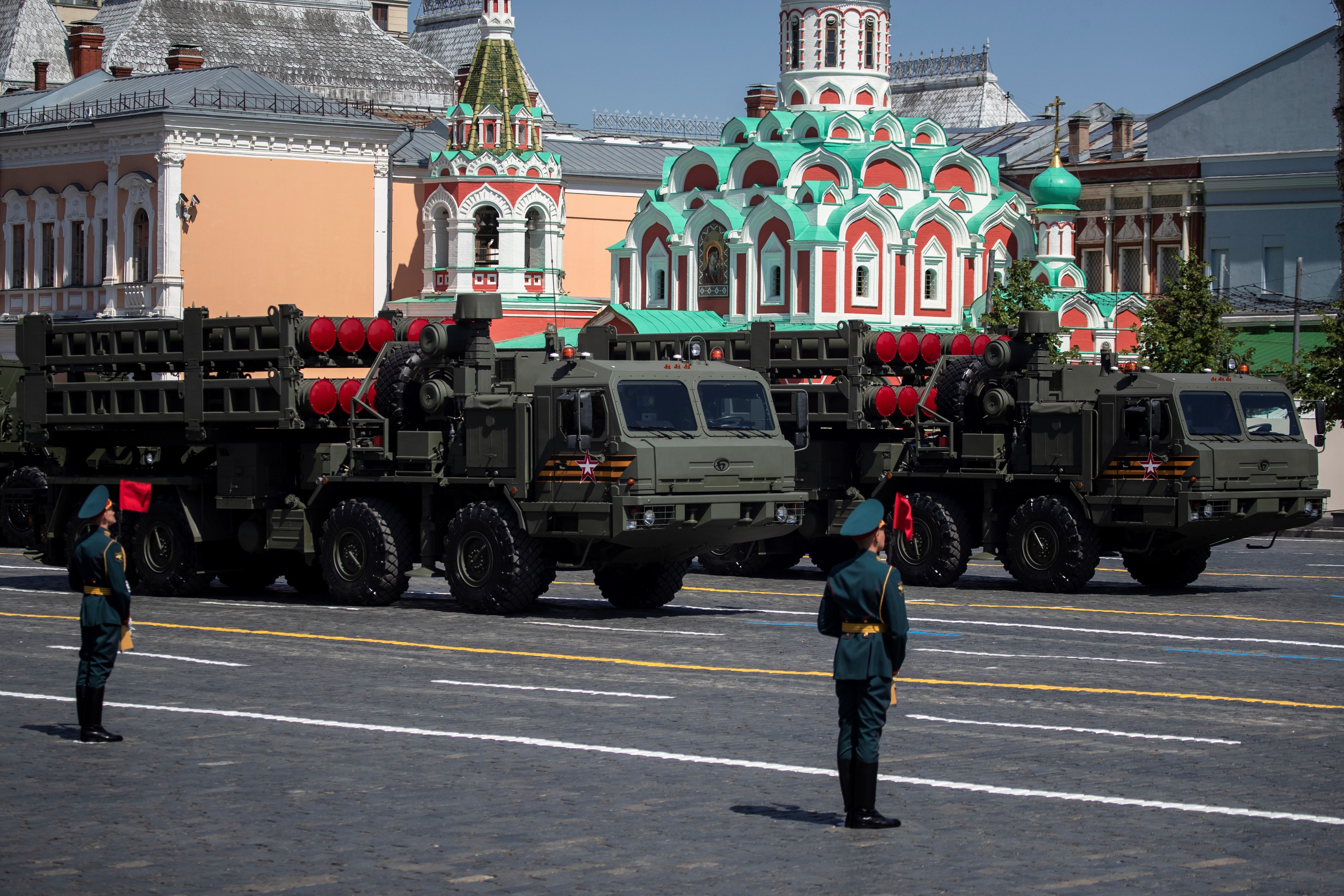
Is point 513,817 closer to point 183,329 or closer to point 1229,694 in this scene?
point 1229,694

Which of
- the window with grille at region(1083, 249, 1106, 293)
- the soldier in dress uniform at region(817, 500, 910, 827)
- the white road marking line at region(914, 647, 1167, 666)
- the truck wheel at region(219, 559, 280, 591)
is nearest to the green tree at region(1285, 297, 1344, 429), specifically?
the truck wheel at region(219, 559, 280, 591)

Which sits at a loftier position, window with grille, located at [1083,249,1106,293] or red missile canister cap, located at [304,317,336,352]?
window with grille, located at [1083,249,1106,293]

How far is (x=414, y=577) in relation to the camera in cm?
2642

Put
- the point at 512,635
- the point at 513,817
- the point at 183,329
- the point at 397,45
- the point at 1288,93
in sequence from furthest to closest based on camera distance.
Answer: the point at 397,45, the point at 1288,93, the point at 183,329, the point at 512,635, the point at 513,817

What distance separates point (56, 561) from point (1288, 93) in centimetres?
5291

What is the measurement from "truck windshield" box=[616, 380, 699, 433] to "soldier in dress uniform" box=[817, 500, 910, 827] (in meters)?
9.97

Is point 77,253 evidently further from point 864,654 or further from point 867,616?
point 864,654

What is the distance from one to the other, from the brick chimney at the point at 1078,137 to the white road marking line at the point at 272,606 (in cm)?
6035

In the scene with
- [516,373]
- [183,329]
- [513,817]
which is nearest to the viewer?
[513,817]

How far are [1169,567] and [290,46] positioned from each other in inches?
2905

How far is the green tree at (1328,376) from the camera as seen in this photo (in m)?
40.9

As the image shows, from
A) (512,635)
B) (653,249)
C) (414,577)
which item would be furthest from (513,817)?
(653,249)

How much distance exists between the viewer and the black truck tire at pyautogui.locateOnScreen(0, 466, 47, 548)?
32062mm

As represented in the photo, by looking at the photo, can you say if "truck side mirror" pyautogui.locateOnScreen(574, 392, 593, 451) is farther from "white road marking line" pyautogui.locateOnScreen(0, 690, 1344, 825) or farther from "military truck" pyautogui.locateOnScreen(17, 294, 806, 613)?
"white road marking line" pyautogui.locateOnScreen(0, 690, 1344, 825)
